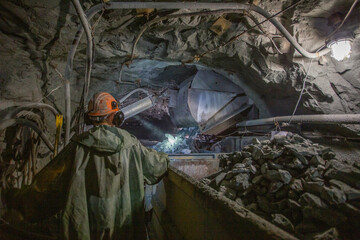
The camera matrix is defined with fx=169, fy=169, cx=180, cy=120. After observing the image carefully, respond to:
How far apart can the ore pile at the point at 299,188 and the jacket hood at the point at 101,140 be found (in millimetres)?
1365

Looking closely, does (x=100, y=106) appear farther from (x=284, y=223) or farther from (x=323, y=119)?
(x=323, y=119)

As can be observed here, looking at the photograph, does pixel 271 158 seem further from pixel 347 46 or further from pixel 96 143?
pixel 347 46

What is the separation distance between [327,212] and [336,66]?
163 inches

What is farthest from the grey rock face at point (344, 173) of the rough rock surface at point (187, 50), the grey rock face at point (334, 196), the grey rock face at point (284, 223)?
the rough rock surface at point (187, 50)

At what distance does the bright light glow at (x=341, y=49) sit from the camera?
3.18 metres

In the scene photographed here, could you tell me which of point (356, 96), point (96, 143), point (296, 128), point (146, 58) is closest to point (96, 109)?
point (96, 143)

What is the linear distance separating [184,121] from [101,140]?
5.66 metres

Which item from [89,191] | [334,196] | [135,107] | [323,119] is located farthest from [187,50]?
[334,196]

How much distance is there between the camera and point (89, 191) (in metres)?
1.55

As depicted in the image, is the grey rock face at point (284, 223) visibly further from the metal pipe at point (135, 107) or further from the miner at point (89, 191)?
the metal pipe at point (135, 107)

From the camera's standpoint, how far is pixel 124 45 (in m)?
4.71

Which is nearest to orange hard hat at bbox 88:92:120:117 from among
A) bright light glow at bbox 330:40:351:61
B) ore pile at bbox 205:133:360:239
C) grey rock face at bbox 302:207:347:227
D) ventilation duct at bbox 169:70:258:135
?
ore pile at bbox 205:133:360:239

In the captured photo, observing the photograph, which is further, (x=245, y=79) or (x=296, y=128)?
(x=245, y=79)

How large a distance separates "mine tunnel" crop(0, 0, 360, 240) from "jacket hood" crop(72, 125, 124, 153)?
0.04 feet
